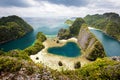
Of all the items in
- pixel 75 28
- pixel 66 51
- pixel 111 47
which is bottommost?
pixel 111 47

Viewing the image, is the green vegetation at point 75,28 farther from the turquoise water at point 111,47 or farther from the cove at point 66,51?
the cove at point 66,51

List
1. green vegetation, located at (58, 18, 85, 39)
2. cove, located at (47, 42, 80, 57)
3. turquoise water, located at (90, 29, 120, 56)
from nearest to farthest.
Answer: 1. cove, located at (47, 42, 80, 57)
2. turquoise water, located at (90, 29, 120, 56)
3. green vegetation, located at (58, 18, 85, 39)

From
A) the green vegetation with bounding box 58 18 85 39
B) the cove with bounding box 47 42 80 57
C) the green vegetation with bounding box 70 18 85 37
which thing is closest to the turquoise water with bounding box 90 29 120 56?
the cove with bounding box 47 42 80 57

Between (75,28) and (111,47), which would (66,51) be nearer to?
(111,47)

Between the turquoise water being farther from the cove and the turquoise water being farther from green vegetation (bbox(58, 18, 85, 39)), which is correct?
green vegetation (bbox(58, 18, 85, 39))

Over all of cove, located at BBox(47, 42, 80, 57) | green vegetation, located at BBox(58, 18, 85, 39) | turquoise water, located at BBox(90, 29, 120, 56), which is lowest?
turquoise water, located at BBox(90, 29, 120, 56)

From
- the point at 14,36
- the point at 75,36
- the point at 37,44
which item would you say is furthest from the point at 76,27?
Result: the point at 37,44

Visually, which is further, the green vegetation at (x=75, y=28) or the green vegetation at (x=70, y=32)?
the green vegetation at (x=75, y=28)

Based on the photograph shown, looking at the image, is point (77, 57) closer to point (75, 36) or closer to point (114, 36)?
point (75, 36)

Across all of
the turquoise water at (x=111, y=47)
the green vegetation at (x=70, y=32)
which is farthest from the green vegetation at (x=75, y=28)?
the turquoise water at (x=111, y=47)

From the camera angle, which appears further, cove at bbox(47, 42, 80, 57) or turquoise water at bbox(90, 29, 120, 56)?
turquoise water at bbox(90, 29, 120, 56)

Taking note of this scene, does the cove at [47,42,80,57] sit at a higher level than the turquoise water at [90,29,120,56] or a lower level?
higher

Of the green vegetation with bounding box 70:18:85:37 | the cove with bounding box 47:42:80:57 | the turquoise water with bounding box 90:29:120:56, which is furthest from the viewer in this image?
the green vegetation with bounding box 70:18:85:37

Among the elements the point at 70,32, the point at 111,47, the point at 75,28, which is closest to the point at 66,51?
the point at 111,47
